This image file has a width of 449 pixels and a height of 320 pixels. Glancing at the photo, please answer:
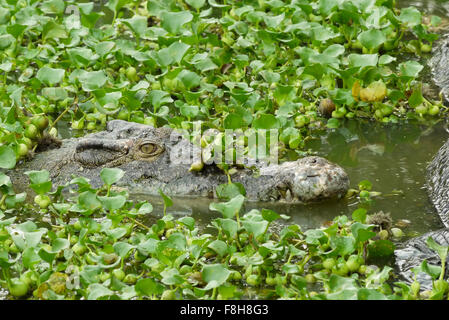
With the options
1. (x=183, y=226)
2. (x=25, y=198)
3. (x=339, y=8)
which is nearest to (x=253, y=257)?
(x=183, y=226)

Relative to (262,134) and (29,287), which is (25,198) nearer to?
(29,287)

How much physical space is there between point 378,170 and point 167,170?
1.83 m

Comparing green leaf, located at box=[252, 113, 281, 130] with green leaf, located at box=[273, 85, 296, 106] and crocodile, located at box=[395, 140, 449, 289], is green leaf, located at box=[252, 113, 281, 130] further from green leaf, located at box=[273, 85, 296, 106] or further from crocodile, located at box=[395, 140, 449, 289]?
crocodile, located at box=[395, 140, 449, 289]

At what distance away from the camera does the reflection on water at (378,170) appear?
22.1 ft

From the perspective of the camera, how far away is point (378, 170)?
24.6 feet

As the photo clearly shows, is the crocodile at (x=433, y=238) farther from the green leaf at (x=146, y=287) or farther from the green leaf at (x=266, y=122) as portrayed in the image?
the green leaf at (x=146, y=287)

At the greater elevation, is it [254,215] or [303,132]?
[254,215]

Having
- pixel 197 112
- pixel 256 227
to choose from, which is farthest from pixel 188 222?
pixel 197 112

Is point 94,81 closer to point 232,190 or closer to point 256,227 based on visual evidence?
point 232,190

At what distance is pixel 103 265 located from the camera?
562 cm

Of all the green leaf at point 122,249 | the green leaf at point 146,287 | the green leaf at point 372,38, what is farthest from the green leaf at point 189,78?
the green leaf at point 146,287

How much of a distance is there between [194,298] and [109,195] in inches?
56.9

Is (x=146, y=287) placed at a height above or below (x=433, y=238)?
above

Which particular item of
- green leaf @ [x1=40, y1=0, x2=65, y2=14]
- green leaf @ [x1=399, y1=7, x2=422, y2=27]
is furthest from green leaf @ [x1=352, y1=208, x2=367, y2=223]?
green leaf @ [x1=40, y1=0, x2=65, y2=14]
